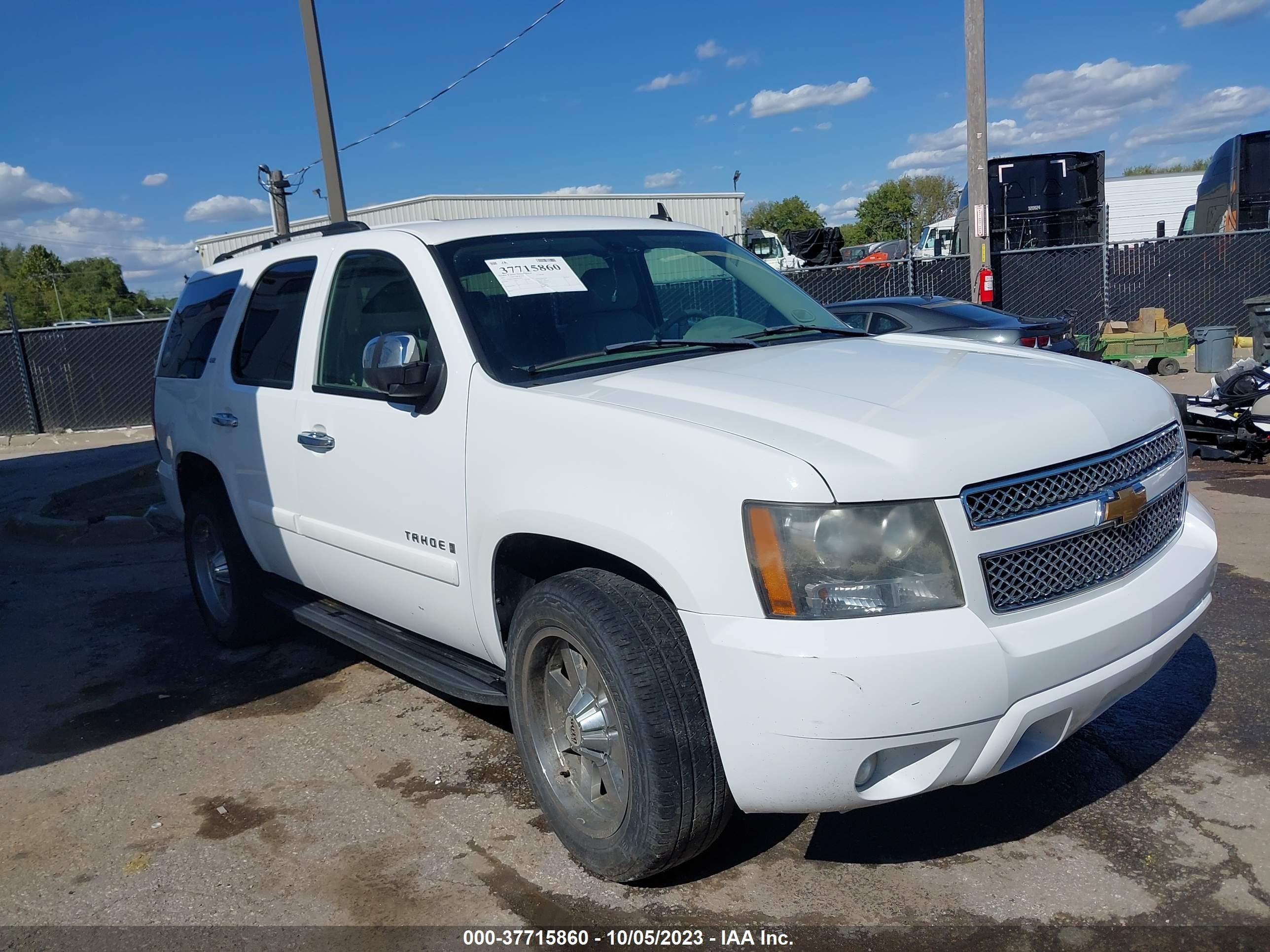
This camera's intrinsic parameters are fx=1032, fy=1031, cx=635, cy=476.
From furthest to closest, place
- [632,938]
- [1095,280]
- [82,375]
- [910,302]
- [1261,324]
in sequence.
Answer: [82,375] < [1095,280] < [1261,324] < [910,302] < [632,938]

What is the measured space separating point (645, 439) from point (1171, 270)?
681 inches

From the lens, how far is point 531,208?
107 ft

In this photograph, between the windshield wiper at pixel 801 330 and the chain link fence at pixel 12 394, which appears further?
the chain link fence at pixel 12 394

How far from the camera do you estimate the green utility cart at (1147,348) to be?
49.6ft

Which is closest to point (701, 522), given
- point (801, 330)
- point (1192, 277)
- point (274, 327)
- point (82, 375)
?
point (801, 330)

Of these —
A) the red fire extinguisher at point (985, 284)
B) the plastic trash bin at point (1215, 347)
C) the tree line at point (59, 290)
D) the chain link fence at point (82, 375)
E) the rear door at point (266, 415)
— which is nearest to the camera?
the rear door at point (266, 415)

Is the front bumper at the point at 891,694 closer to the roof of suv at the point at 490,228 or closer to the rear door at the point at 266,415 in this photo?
the roof of suv at the point at 490,228

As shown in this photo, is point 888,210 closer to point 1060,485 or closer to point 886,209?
point 886,209

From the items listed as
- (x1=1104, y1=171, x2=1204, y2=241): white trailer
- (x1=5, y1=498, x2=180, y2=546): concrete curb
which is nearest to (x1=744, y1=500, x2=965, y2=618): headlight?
(x1=5, y1=498, x2=180, y2=546): concrete curb

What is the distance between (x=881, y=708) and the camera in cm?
237

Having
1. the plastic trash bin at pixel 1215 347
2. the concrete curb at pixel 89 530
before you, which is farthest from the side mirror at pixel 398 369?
the plastic trash bin at pixel 1215 347

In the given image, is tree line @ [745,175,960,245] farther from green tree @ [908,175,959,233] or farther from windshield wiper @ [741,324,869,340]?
windshield wiper @ [741,324,869,340]

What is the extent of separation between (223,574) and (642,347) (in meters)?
2.97

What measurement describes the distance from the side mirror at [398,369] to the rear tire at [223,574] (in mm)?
2054
